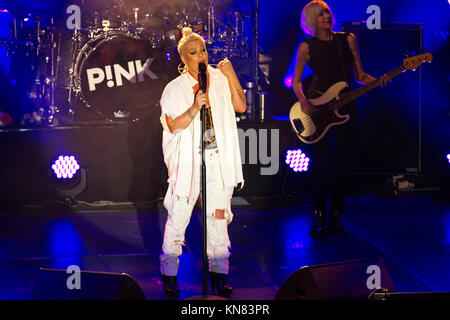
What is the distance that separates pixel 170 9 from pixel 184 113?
4558mm

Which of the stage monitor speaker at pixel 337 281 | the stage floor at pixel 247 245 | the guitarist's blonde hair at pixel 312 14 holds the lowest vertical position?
the stage floor at pixel 247 245

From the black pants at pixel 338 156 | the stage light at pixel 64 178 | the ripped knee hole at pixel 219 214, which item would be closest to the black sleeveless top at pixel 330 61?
the black pants at pixel 338 156

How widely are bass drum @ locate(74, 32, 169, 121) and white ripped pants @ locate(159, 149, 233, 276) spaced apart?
12.4 feet

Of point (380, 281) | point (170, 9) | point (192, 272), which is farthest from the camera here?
point (170, 9)

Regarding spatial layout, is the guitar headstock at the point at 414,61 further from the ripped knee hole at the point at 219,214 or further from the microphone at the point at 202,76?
the microphone at the point at 202,76

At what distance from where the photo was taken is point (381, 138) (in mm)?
9398

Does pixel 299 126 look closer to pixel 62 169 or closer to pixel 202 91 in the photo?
pixel 202 91

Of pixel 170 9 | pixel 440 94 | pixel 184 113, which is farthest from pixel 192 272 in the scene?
pixel 440 94

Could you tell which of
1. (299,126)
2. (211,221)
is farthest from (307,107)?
(211,221)

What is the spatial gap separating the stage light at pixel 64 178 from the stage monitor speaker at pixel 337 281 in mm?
5037

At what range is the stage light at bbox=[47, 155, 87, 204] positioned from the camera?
8.25 meters

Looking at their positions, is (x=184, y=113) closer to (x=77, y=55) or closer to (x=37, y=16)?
(x=77, y=55)

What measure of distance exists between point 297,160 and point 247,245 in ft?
7.84

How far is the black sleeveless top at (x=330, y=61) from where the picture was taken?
21.7 ft
